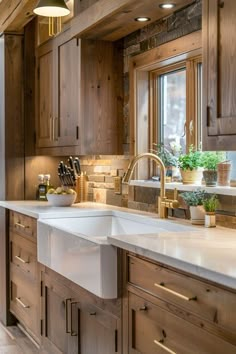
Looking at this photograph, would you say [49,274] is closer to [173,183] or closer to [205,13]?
[173,183]

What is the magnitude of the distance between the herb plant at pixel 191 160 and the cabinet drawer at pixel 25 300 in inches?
53.5

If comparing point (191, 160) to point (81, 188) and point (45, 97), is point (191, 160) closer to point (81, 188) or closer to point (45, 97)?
point (81, 188)

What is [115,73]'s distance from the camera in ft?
13.0

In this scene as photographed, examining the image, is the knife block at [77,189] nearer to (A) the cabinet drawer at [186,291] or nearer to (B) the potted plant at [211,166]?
(B) the potted plant at [211,166]


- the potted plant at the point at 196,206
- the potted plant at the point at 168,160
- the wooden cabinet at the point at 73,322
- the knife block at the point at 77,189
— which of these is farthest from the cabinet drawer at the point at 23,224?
the potted plant at the point at 196,206

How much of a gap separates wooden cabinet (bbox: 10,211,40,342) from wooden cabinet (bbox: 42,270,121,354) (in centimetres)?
22

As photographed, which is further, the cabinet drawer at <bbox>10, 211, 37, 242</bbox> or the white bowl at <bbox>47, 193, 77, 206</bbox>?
the white bowl at <bbox>47, 193, 77, 206</bbox>

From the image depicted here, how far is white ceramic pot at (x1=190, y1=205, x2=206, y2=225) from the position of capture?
2905 millimetres

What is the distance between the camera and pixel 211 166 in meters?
3.01

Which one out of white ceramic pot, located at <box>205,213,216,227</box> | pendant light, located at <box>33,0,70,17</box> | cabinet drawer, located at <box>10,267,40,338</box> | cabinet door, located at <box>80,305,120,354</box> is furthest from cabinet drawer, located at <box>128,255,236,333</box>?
pendant light, located at <box>33,0,70,17</box>

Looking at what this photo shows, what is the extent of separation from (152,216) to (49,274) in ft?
2.48

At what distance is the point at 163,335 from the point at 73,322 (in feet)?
3.36

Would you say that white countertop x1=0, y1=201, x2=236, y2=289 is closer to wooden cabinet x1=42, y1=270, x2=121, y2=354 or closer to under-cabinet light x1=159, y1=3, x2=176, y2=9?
wooden cabinet x1=42, y1=270, x2=121, y2=354

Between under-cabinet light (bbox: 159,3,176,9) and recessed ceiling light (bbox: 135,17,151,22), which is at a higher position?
recessed ceiling light (bbox: 135,17,151,22)
